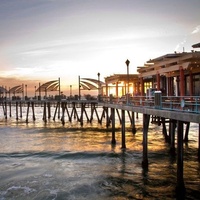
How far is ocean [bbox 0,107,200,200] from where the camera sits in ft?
50.6

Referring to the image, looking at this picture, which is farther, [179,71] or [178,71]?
[178,71]

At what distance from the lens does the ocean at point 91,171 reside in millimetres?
15430

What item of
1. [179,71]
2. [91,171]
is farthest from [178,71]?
[91,171]

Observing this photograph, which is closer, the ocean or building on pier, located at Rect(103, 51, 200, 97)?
the ocean

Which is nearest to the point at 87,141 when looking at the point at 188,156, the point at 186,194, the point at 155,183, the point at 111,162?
the point at 111,162

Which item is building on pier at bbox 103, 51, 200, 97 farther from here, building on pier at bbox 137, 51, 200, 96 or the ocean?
the ocean

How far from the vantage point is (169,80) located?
2911 cm

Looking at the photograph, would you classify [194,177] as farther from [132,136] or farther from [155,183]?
[132,136]

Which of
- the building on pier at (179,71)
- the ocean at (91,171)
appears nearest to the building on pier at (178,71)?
the building on pier at (179,71)

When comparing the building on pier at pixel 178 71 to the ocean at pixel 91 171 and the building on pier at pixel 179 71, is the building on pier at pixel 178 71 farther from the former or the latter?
the ocean at pixel 91 171

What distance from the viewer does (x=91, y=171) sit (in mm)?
19516

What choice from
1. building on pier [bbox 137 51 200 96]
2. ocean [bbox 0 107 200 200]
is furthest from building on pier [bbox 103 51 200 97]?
ocean [bbox 0 107 200 200]

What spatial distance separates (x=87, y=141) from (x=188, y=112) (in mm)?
19612

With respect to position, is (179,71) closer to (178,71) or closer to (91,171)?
(178,71)
